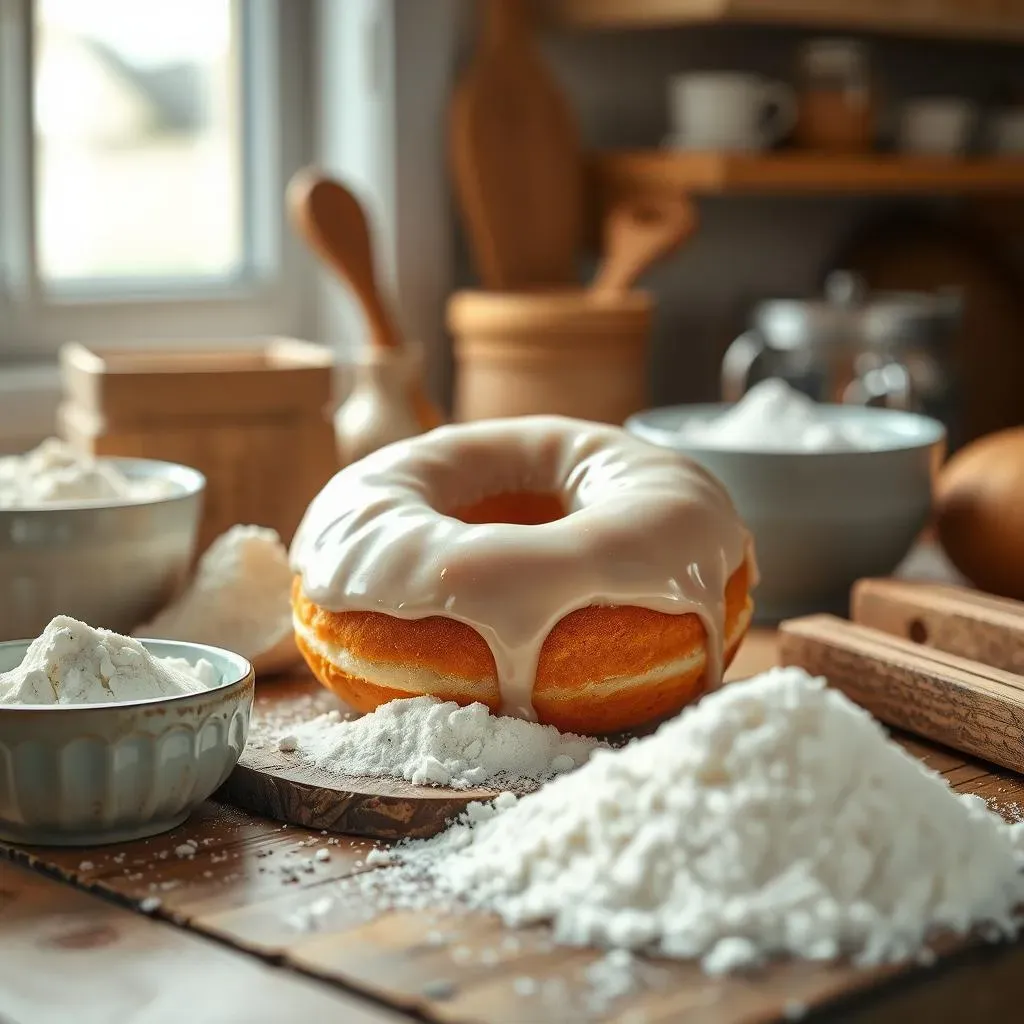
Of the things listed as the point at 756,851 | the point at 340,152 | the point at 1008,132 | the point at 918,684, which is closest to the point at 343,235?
A: the point at 340,152

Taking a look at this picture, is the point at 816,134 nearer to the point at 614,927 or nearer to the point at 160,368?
the point at 160,368

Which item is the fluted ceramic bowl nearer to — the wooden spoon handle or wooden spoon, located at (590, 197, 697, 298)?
the wooden spoon handle

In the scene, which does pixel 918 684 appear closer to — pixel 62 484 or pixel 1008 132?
pixel 62 484

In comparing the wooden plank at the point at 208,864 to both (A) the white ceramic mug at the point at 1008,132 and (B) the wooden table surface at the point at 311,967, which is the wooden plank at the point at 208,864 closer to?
(B) the wooden table surface at the point at 311,967

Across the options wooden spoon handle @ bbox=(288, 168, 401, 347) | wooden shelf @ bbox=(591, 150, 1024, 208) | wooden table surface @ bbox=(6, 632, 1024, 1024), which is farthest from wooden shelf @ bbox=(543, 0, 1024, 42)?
wooden table surface @ bbox=(6, 632, 1024, 1024)

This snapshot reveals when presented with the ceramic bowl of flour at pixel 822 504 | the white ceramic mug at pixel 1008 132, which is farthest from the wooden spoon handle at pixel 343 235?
the white ceramic mug at pixel 1008 132

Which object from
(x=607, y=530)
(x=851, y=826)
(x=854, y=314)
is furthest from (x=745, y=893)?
(x=854, y=314)

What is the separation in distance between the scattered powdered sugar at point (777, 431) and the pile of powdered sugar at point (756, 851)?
43 cm

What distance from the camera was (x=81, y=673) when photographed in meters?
0.66

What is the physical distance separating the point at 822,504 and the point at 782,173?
0.55m

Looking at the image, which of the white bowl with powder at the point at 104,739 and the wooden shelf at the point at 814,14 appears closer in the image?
the white bowl with powder at the point at 104,739

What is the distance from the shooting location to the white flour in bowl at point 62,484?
2.84 ft

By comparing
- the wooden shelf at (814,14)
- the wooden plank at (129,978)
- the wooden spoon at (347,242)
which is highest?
the wooden shelf at (814,14)

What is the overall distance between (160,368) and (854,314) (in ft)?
2.17
